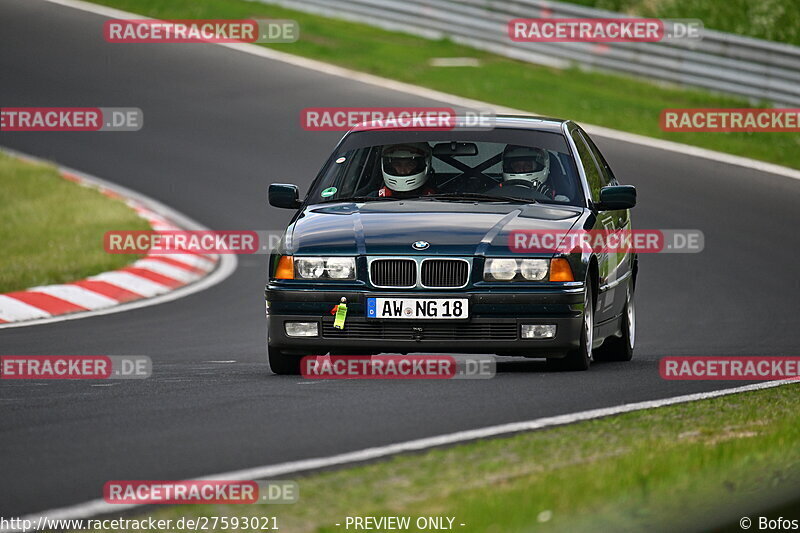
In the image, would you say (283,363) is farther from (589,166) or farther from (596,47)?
(596,47)

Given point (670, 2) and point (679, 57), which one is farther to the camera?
point (670, 2)

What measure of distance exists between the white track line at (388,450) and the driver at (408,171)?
250cm

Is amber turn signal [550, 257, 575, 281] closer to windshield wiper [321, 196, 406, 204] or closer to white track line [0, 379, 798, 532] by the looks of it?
white track line [0, 379, 798, 532]

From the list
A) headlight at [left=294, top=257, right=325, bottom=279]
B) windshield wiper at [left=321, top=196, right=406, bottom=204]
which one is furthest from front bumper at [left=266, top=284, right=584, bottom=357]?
windshield wiper at [left=321, top=196, right=406, bottom=204]

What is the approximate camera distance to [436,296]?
28.5ft

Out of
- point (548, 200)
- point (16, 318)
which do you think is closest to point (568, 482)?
point (548, 200)

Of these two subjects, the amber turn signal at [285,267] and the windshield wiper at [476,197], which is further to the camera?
the windshield wiper at [476,197]

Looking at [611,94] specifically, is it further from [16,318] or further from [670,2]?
[16,318]

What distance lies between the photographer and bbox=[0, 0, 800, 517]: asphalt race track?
6699 millimetres

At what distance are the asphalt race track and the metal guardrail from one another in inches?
123

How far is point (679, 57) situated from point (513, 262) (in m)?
17.5

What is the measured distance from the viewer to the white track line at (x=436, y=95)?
21470 millimetres

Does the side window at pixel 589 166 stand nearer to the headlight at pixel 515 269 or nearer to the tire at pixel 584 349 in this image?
the tire at pixel 584 349

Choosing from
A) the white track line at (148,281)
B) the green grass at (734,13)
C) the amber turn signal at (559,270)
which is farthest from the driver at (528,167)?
the green grass at (734,13)
